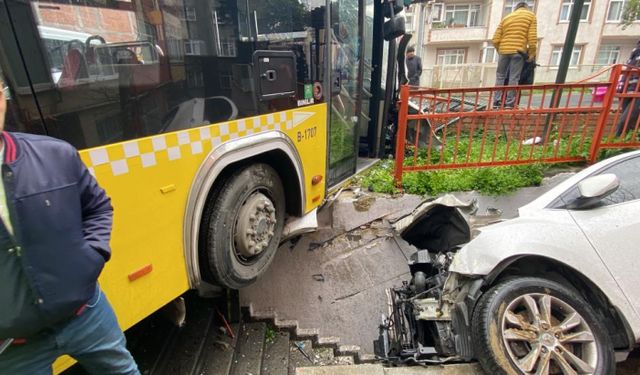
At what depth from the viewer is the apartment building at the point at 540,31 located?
24891 millimetres

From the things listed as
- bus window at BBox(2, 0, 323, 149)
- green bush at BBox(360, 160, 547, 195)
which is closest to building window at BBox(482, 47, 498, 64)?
green bush at BBox(360, 160, 547, 195)

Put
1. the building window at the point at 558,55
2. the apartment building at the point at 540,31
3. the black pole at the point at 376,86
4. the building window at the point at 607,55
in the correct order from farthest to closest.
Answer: the building window at the point at 607,55 < the building window at the point at 558,55 < the apartment building at the point at 540,31 < the black pole at the point at 376,86

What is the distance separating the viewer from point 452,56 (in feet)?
93.1

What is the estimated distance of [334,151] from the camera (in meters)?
4.09

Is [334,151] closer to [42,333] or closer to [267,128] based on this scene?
[267,128]

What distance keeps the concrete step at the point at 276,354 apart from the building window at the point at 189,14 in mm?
2662

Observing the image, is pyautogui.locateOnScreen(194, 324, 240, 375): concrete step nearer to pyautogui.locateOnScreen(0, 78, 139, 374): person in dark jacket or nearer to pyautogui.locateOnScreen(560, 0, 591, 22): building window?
pyautogui.locateOnScreen(0, 78, 139, 374): person in dark jacket

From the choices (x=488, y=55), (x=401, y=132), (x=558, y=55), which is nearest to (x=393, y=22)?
(x=401, y=132)

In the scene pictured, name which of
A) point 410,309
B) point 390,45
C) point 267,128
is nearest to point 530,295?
point 410,309

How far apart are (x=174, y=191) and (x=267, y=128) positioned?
88 cm

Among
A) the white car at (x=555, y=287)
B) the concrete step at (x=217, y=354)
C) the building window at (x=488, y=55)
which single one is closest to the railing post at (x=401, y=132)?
the white car at (x=555, y=287)

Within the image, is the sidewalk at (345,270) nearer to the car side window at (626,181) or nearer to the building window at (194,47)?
the car side window at (626,181)

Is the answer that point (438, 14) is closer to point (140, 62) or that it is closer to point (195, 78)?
point (195, 78)

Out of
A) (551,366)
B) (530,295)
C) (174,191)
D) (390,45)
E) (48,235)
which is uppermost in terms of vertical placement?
(390,45)
